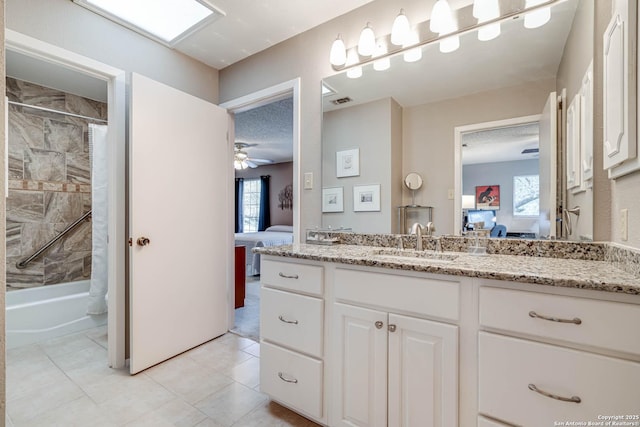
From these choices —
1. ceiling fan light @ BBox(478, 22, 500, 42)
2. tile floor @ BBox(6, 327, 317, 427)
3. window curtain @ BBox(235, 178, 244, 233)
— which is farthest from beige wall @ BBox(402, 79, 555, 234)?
window curtain @ BBox(235, 178, 244, 233)

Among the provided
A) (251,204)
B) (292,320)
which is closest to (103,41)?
(292,320)

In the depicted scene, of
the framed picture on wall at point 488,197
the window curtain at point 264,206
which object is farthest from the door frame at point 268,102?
Result: the window curtain at point 264,206

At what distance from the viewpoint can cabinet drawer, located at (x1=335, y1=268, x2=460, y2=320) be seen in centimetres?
109

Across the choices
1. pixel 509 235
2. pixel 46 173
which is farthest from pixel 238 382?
pixel 46 173

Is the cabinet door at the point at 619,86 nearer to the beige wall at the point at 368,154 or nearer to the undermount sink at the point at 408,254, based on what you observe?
the undermount sink at the point at 408,254

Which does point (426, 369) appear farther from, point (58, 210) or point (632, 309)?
point (58, 210)

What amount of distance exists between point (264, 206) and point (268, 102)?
5056 millimetres

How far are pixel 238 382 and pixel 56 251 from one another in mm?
2496

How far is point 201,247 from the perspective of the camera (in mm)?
2371

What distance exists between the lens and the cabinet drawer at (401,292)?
1.09m

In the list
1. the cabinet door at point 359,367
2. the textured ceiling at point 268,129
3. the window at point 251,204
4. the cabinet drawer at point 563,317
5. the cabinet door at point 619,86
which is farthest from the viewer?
the window at point 251,204

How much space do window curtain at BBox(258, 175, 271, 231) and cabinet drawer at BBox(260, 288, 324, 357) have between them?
5.87m

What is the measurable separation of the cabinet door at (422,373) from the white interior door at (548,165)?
80cm

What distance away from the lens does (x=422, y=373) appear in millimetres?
1134
